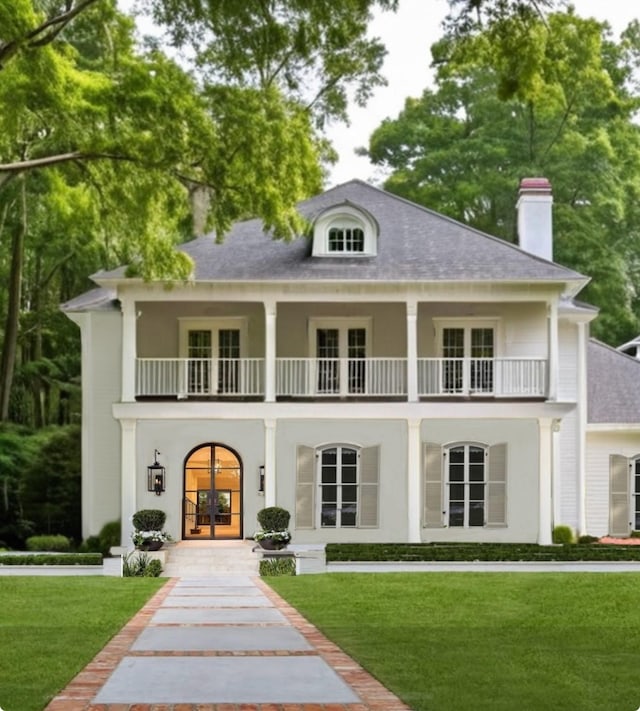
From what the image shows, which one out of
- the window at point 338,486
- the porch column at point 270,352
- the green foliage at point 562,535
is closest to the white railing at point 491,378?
the window at point 338,486

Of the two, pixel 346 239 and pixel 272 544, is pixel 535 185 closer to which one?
pixel 346 239

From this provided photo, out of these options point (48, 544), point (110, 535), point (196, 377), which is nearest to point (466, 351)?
point (196, 377)

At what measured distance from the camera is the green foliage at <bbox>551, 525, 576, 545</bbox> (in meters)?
26.7

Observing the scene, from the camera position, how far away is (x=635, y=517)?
92.5 ft

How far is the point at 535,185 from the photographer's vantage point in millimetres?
26781

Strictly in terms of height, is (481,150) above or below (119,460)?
above

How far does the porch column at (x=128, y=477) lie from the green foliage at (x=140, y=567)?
310 centimetres

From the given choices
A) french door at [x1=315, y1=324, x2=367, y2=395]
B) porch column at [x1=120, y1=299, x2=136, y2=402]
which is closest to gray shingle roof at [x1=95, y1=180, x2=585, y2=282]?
porch column at [x1=120, y1=299, x2=136, y2=402]

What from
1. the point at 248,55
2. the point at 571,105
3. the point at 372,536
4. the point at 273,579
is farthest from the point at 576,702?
the point at 372,536

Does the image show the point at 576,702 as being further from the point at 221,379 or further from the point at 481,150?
the point at 221,379

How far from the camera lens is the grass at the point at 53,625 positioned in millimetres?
8945

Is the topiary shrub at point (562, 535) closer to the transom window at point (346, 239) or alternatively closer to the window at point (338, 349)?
the window at point (338, 349)

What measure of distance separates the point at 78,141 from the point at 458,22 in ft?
25.7

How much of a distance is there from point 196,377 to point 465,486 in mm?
5897
